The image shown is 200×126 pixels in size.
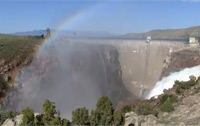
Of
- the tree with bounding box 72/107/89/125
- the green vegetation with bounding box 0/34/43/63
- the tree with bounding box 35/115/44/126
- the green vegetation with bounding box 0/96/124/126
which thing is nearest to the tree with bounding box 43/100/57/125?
the green vegetation with bounding box 0/96/124/126

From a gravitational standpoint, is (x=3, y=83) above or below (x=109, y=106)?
above

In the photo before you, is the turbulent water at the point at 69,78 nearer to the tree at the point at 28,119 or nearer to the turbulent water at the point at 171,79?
the turbulent water at the point at 171,79

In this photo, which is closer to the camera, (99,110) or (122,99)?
(99,110)

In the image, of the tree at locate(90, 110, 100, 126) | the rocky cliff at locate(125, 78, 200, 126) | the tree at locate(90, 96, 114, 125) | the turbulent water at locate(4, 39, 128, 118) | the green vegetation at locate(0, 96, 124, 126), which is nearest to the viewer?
the green vegetation at locate(0, 96, 124, 126)

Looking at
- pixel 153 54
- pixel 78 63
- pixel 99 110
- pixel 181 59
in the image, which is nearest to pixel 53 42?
pixel 78 63

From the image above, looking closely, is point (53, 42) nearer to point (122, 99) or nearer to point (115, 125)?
point (122, 99)

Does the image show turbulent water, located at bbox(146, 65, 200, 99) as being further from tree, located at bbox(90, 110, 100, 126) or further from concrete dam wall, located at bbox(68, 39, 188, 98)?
tree, located at bbox(90, 110, 100, 126)

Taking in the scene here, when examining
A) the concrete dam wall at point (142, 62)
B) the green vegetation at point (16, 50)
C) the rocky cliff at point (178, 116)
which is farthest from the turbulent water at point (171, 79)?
the green vegetation at point (16, 50)
